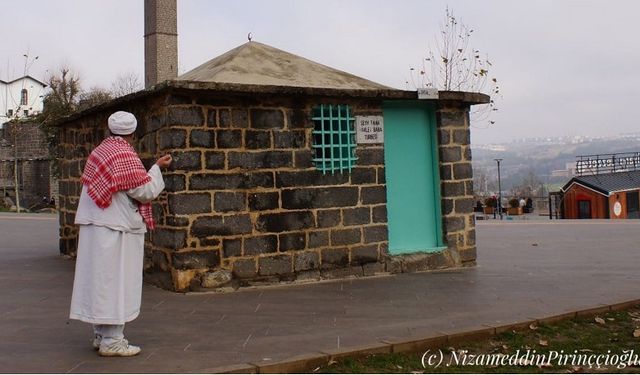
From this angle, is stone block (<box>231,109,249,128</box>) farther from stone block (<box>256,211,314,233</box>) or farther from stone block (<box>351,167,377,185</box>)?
stone block (<box>351,167,377,185</box>)

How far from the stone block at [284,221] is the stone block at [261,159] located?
23.4 inches

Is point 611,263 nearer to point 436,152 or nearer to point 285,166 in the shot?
point 436,152

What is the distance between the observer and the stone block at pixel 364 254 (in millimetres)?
8750

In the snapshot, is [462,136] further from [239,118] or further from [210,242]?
[210,242]

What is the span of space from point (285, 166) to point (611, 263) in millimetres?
5355

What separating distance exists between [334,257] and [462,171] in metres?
2.39

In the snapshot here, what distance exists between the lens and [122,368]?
4586mm

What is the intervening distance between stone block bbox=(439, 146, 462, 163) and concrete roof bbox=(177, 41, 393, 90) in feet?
3.94

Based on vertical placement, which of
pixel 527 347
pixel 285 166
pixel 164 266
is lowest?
pixel 527 347

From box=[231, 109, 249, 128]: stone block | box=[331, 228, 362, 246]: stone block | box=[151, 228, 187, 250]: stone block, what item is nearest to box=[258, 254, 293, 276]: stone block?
box=[331, 228, 362, 246]: stone block

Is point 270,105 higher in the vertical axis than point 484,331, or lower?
higher

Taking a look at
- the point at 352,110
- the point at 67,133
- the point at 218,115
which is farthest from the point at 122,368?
the point at 67,133

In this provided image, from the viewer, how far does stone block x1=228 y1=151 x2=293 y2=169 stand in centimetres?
799

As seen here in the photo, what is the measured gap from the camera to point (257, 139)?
26.7 ft
